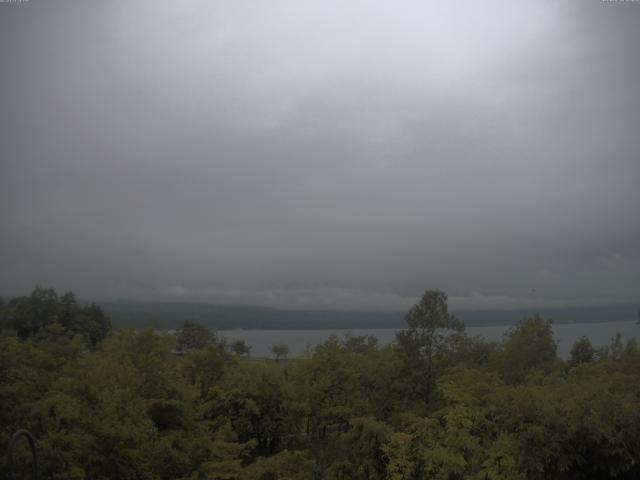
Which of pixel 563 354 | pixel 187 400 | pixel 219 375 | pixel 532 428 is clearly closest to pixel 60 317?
pixel 219 375

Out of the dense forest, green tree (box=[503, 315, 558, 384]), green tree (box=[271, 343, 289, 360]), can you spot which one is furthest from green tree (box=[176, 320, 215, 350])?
green tree (box=[503, 315, 558, 384])

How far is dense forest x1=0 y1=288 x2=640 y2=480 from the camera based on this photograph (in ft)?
46.1

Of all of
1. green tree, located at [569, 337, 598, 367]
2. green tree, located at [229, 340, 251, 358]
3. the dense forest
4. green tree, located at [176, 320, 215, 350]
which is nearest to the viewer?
the dense forest

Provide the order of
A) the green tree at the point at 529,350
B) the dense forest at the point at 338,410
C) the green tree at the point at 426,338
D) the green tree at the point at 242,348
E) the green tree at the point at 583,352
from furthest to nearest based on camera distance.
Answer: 1. the green tree at the point at 242,348
2. the green tree at the point at 583,352
3. the green tree at the point at 529,350
4. the green tree at the point at 426,338
5. the dense forest at the point at 338,410

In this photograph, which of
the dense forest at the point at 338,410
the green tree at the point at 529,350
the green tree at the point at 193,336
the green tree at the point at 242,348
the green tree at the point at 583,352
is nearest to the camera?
the dense forest at the point at 338,410

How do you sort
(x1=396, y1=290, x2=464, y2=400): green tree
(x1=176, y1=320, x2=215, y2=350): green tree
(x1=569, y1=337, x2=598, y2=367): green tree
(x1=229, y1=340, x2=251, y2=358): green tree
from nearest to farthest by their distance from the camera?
(x1=396, y1=290, x2=464, y2=400): green tree
(x1=569, y1=337, x2=598, y2=367): green tree
(x1=176, y1=320, x2=215, y2=350): green tree
(x1=229, y1=340, x2=251, y2=358): green tree

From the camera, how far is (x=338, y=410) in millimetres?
30156

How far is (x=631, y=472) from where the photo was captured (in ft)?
45.6

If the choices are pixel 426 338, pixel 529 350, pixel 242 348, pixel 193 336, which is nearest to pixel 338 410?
pixel 426 338

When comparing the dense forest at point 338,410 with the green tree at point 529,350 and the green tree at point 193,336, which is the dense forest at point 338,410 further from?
the green tree at point 193,336

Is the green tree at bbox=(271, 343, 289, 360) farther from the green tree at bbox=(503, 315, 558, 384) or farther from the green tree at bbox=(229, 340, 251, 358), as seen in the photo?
the green tree at bbox=(503, 315, 558, 384)

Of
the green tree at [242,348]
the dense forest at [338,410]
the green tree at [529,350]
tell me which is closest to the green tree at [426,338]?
the dense forest at [338,410]

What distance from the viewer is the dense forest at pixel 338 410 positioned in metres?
14.1

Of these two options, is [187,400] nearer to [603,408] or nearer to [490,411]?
[490,411]
